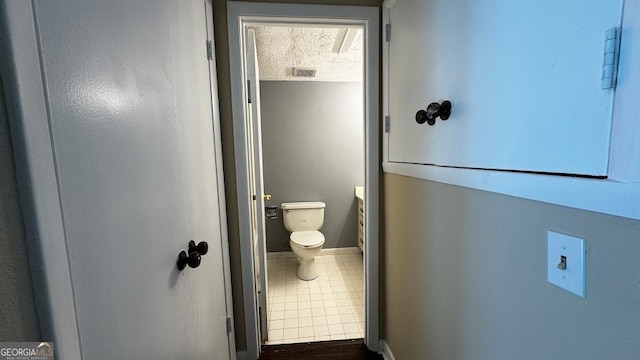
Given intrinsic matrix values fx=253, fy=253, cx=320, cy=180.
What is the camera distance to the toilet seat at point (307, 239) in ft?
8.16

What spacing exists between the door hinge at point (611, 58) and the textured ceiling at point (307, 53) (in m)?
1.33

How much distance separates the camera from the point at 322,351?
5.46ft

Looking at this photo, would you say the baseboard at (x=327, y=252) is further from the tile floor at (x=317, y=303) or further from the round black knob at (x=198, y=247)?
the round black knob at (x=198, y=247)

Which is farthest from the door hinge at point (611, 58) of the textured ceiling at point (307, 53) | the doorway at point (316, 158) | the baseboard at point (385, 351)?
the doorway at point (316, 158)

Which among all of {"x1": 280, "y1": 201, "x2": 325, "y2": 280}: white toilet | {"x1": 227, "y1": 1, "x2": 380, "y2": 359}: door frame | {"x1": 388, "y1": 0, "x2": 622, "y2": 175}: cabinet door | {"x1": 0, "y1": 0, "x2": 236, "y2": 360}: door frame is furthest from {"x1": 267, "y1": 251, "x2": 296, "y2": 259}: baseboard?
{"x1": 0, "y1": 0, "x2": 236, "y2": 360}: door frame

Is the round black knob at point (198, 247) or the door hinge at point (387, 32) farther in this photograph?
the door hinge at point (387, 32)

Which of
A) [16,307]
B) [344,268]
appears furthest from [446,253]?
[344,268]

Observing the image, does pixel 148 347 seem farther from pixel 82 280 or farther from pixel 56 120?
pixel 56 120

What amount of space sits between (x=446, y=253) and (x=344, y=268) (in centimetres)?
212

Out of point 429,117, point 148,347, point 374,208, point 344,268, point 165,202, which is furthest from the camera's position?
point 344,268

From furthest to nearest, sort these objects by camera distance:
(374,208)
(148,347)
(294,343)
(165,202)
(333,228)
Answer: (333,228)
(294,343)
(374,208)
(165,202)
(148,347)

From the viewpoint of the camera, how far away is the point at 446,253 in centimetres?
93

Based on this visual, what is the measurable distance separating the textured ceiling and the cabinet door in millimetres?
814

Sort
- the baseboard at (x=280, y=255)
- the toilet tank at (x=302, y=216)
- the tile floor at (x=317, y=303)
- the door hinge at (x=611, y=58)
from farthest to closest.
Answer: the baseboard at (x=280, y=255), the toilet tank at (x=302, y=216), the tile floor at (x=317, y=303), the door hinge at (x=611, y=58)
